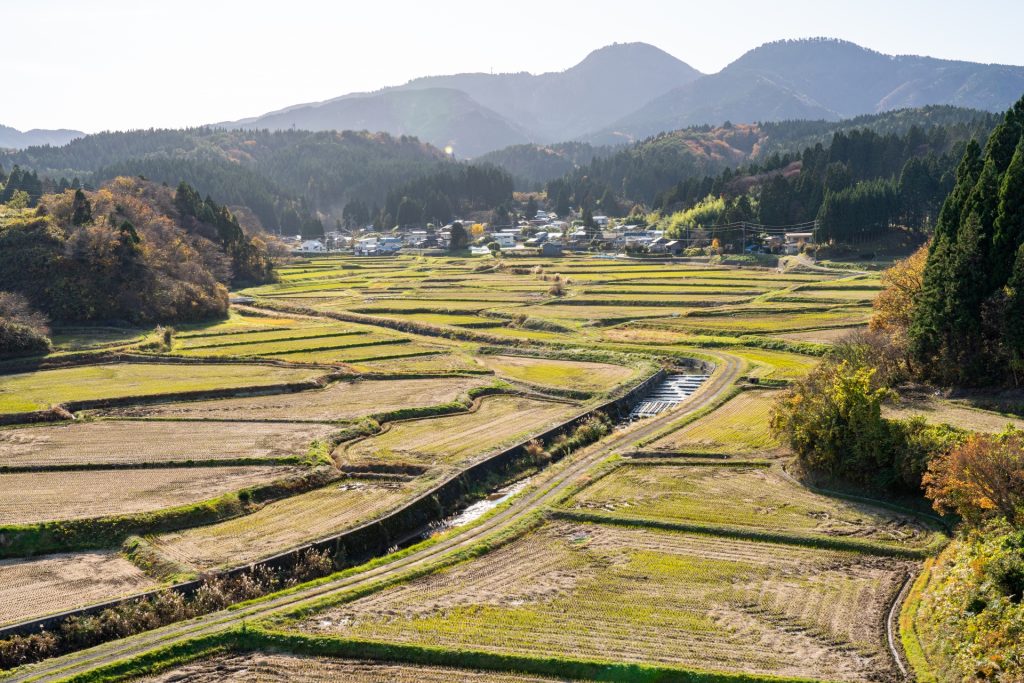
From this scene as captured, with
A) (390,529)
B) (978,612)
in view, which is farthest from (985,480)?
(390,529)

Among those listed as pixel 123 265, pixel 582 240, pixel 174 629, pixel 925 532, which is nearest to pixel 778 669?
pixel 925 532

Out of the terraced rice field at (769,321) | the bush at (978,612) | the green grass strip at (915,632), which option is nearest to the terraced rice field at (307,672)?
the green grass strip at (915,632)

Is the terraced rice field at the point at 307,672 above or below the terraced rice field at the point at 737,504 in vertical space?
below

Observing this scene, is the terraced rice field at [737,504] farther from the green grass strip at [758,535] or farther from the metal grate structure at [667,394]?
the metal grate structure at [667,394]

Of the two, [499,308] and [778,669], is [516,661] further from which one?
[499,308]

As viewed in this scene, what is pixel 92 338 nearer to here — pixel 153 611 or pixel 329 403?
pixel 329 403

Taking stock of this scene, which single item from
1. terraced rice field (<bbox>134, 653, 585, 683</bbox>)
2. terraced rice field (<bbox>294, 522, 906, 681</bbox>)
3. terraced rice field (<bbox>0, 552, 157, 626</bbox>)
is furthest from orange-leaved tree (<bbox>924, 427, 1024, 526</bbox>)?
terraced rice field (<bbox>0, 552, 157, 626</bbox>)
